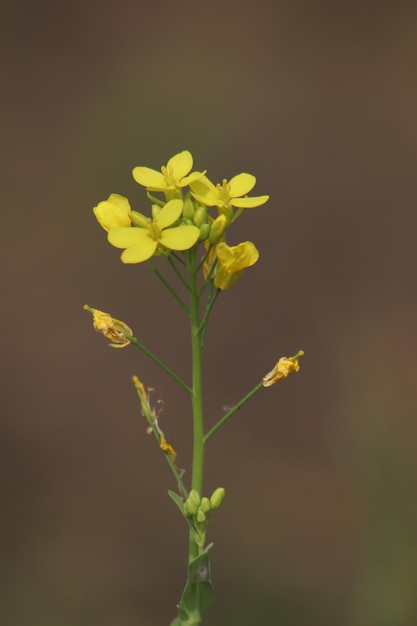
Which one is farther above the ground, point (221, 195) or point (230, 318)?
point (221, 195)

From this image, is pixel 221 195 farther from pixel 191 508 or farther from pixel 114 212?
pixel 191 508

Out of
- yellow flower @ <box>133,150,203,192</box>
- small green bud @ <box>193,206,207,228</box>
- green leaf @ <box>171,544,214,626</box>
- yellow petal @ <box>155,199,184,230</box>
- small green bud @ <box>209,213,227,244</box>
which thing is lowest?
green leaf @ <box>171,544,214,626</box>

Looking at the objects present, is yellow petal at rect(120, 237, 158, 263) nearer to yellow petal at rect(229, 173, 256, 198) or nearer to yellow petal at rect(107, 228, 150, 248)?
yellow petal at rect(107, 228, 150, 248)

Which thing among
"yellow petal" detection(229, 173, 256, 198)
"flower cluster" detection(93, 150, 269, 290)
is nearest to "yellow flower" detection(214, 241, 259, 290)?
"flower cluster" detection(93, 150, 269, 290)

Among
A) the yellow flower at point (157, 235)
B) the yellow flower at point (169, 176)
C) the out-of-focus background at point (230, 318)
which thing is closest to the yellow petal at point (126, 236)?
the yellow flower at point (157, 235)

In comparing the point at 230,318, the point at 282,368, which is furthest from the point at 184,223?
the point at 230,318
